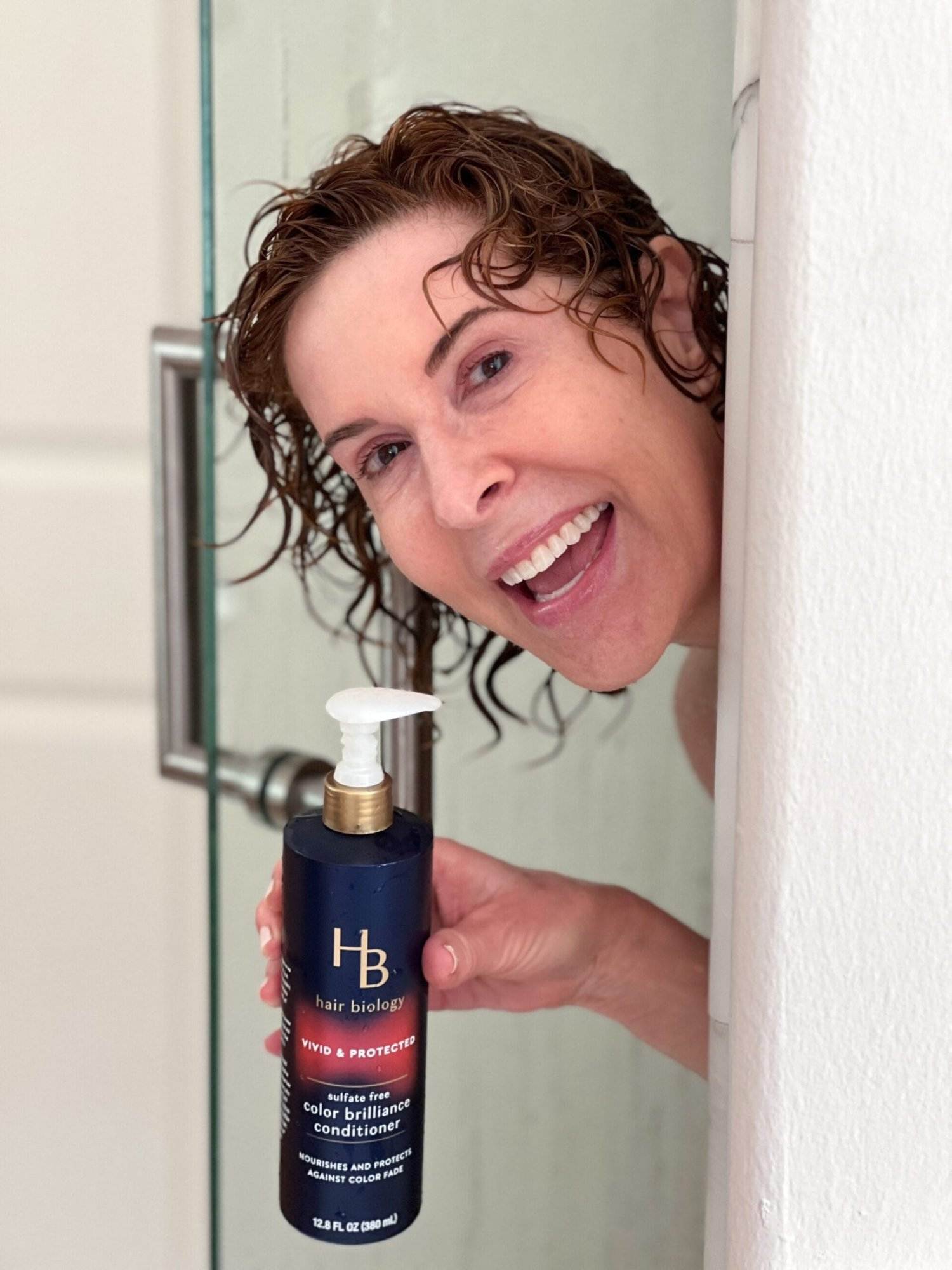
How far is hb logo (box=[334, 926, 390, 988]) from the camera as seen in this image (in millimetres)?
497

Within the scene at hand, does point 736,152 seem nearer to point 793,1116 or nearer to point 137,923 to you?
point 793,1116

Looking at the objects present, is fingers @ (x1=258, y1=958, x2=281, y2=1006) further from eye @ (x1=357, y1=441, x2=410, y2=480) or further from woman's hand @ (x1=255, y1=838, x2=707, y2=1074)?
eye @ (x1=357, y1=441, x2=410, y2=480)

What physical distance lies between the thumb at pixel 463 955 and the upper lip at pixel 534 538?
0.55 feet

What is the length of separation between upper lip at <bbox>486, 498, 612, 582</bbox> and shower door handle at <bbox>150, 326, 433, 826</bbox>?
0.13m

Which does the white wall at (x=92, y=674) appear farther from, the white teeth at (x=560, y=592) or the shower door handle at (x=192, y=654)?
the white teeth at (x=560, y=592)

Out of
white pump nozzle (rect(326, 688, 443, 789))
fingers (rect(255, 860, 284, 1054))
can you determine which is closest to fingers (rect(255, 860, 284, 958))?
fingers (rect(255, 860, 284, 1054))

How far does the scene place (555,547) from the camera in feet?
1.85

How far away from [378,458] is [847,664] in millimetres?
294

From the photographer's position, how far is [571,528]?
570 mm

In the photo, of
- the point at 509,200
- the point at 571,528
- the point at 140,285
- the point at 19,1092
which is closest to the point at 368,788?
the point at 571,528

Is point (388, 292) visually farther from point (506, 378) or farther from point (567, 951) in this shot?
point (567, 951)

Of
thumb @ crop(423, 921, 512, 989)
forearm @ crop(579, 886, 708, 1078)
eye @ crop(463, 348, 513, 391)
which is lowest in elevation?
forearm @ crop(579, 886, 708, 1078)

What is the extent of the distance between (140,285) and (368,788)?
658 mm

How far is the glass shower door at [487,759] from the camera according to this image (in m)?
0.58
